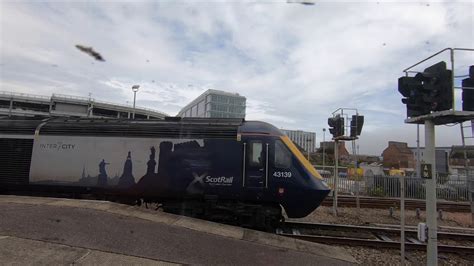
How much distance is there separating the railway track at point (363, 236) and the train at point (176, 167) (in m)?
0.95

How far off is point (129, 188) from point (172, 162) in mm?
1486

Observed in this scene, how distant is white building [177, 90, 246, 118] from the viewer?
1176 inches

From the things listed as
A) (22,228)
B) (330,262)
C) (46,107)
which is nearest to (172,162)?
(22,228)

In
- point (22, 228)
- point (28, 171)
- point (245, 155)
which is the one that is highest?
point (245, 155)

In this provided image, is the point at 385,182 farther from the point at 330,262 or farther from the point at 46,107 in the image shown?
the point at 46,107

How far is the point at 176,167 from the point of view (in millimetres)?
9688

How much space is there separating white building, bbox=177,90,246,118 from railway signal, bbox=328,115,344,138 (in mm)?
14826

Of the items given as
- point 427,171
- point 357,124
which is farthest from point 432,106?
point 357,124

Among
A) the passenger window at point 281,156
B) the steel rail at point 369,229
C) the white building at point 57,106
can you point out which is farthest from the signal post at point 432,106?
the white building at point 57,106

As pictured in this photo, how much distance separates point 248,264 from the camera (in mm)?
6090

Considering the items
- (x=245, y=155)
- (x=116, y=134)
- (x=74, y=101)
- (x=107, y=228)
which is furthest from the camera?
(x=74, y=101)

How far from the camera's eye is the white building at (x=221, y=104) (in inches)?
1176

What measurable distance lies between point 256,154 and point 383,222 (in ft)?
22.7

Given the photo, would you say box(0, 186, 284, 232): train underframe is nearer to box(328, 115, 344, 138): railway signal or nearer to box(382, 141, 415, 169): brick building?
Result: box(328, 115, 344, 138): railway signal
